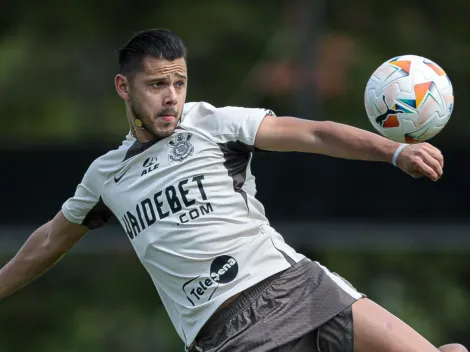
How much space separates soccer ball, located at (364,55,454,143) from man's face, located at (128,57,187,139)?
86 centimetres

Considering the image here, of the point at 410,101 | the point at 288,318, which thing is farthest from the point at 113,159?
the point at 410,101

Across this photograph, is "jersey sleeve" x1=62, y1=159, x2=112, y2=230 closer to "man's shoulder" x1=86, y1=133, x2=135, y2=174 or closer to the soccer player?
"man's shoulder" x1=86, y1=133, x2=135, y2=174

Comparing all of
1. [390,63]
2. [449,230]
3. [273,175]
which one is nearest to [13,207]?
[273,175]

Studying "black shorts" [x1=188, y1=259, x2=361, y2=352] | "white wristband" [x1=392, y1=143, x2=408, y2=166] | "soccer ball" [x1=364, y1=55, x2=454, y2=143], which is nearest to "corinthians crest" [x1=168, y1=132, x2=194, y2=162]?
"black shorts" [x1=188, y1=259, x2=361, y2=352]

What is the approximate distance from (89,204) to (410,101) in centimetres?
163

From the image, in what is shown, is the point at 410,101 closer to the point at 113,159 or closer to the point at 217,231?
the point at 217,231

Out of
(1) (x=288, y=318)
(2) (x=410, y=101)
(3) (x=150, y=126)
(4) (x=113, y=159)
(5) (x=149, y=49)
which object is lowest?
(1) (x=288, y=318)

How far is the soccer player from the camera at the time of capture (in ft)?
15.8

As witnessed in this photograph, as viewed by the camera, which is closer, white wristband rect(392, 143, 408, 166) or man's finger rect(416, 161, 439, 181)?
man's finger rect(416, 161, 439, 181)

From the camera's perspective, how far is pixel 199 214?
4938 mm

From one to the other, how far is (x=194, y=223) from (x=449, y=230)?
4.67 m

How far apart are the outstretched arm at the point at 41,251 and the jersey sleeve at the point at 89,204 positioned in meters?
0.06

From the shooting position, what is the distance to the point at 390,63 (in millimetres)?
5016

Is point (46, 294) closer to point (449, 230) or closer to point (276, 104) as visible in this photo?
point (276, 104)
